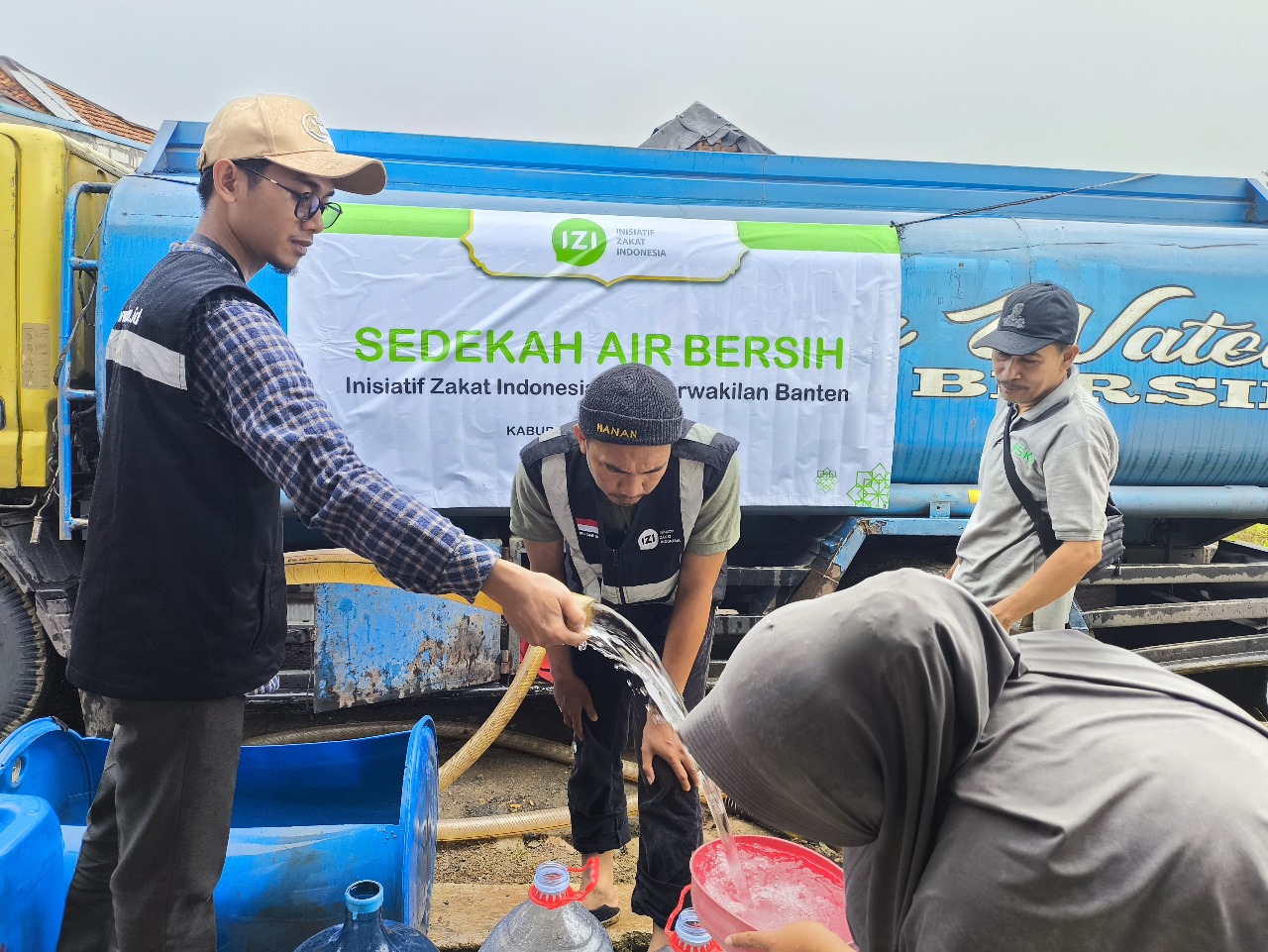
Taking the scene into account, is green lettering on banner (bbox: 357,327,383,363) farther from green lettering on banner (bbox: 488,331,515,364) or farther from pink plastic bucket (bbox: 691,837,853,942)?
pink plastic bucket (bbox: 691,837,853,942)

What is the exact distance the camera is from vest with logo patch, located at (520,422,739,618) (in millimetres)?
2326

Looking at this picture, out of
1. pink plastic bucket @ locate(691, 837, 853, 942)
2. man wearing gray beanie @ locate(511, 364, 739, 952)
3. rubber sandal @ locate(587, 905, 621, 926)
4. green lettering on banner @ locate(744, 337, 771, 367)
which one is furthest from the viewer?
green lettering on banner @ locate(744, 337, 771, 367)

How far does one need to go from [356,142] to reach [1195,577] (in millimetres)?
5111

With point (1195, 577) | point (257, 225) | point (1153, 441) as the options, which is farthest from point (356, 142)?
point (1195, 577)

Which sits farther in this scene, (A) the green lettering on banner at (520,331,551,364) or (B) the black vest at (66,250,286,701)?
(A) the green lettering on banner at (520,331,551,364)

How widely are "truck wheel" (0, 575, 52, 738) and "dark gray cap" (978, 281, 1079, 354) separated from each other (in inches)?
167

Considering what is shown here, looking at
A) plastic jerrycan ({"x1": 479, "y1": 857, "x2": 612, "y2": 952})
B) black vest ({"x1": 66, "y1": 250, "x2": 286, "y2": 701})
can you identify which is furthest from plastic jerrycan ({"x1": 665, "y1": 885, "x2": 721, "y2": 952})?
black vest ({"x1": 66, "y1": 250, "x2": 286, "y2": 701})

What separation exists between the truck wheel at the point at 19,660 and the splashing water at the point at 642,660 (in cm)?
312

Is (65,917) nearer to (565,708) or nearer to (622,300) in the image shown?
(565,708)

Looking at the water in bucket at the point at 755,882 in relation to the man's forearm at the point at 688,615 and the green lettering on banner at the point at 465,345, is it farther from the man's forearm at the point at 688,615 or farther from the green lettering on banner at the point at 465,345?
the green lettering on banner at the point at 465,345

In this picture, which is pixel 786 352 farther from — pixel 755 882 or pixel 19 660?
pixel 19 660

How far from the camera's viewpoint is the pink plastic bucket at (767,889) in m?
1.54

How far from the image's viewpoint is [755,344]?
410cm

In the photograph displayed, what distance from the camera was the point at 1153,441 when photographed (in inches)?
173
